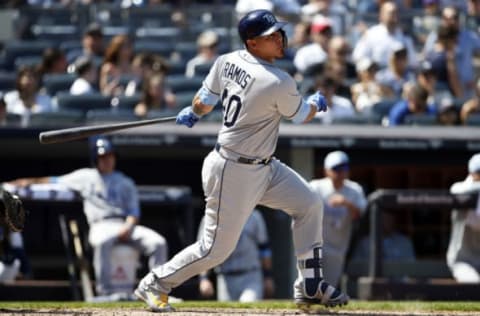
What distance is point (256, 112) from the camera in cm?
659

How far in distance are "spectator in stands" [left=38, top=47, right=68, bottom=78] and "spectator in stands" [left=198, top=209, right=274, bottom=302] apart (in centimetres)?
264

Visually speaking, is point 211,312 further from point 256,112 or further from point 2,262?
point 2,262

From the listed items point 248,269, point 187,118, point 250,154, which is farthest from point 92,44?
point 250,154

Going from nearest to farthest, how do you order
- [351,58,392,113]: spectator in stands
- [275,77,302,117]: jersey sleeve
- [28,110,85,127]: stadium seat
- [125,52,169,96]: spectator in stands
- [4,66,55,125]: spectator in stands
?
[275,77,302,117]: jersey sleeve
[28,110,85,127]: stadium seat
[4,66,55,125]: spectator in stands
[351,58,392,113]: spectator in stands
[125,52,169,96]: spectator in stands

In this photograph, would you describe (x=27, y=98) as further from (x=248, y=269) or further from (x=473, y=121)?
(x=473, y=121)

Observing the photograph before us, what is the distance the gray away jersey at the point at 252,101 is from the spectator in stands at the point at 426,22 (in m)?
7.12

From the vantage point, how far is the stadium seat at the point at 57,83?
12.3 m

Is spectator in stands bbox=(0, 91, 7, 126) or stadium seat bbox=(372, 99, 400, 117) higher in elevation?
spectator in stands bbox=(0, 91, 7, 126)

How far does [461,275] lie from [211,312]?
14.2 ft

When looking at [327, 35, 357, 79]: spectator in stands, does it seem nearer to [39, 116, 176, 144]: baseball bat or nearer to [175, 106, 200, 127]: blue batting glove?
[39, 116, 176, 144]: baseball bat

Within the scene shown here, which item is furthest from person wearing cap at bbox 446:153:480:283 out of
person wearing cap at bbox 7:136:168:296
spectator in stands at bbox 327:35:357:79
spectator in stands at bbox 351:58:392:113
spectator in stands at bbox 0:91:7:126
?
spectator in stands at bbox 0:91:7:126

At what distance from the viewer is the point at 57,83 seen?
12320mm

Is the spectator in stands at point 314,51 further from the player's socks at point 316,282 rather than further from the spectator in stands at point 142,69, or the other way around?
the player's socks at point 316,282

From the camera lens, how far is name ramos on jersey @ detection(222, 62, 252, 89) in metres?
6.59
